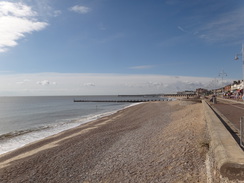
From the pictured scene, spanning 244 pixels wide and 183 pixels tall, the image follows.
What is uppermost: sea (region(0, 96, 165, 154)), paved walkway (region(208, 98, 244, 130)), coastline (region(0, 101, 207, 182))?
paved walkway (region(208, 98, 244, 130))

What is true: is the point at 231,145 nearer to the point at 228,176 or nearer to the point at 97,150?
the point at 228,176

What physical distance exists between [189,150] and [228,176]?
13.6 ft

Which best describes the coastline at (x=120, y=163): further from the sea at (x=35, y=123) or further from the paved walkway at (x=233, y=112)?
the sea at (x=35, y=123)

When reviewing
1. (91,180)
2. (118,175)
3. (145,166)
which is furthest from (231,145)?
(91,180)

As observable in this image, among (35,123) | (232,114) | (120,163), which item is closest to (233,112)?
(232,114)

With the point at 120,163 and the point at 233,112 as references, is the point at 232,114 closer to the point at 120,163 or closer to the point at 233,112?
the point at 233,112

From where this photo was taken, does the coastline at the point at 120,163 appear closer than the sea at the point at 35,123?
Yes

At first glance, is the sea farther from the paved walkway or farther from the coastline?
the paved walkway

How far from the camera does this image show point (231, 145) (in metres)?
4.65

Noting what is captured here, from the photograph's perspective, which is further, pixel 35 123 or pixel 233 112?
pixel 35 123

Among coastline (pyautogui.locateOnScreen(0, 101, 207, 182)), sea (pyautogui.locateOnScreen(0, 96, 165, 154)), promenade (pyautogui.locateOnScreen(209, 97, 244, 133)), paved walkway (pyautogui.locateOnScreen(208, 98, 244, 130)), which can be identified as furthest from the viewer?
sea (pyautogui.locateOnScreen(0, 96, 165, 154))

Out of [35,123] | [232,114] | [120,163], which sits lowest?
[35,123]

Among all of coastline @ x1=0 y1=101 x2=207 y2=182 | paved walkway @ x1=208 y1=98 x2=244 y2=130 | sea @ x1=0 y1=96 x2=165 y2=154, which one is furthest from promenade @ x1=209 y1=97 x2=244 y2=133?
sea @ x1=0 y1=96 x2=165 y2=154

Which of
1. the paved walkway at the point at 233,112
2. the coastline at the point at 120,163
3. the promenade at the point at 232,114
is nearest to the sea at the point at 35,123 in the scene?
the coastline at the point at 120,163
